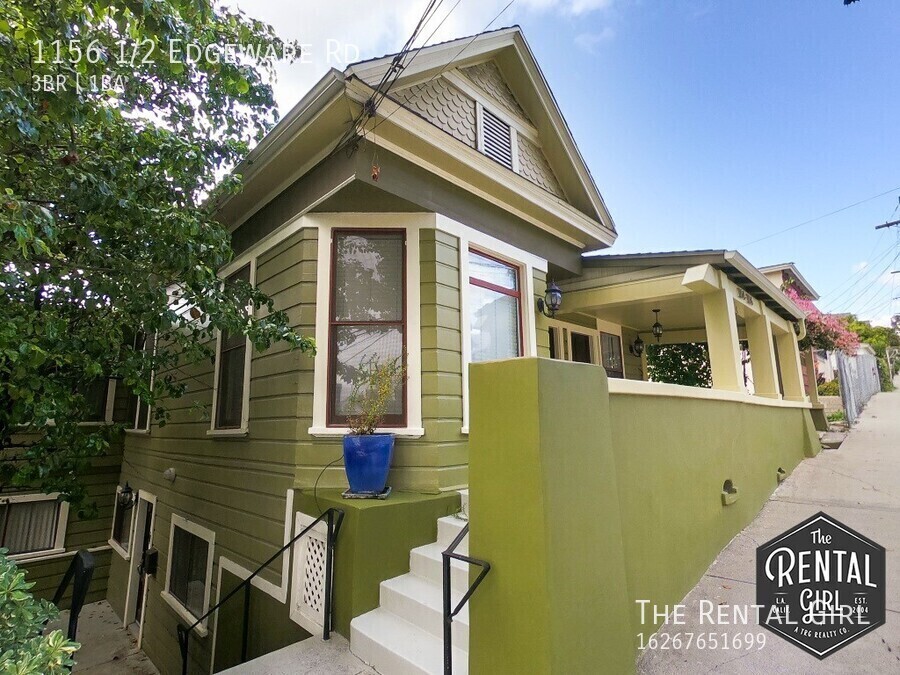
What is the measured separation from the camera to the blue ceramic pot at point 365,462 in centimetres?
342

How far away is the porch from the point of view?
5.52 meters

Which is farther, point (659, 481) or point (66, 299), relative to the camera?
point (66, 299)

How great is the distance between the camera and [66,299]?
3.91 meters

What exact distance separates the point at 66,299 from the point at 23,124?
1793 mm

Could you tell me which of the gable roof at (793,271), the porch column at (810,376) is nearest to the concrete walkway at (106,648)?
the porch column at (810,376)

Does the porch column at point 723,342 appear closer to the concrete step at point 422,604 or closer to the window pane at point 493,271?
the window pane at point 493,271

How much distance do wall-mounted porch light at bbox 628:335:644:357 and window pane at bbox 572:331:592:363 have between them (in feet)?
5.31

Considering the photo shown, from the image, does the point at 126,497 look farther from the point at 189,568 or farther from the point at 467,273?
the point at 467,273

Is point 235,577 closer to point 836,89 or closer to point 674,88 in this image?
point 674,88

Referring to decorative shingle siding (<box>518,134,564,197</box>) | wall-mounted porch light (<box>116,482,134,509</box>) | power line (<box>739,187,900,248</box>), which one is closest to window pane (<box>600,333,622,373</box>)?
decorative shingle siding (<box>518,134,564,197</box>)

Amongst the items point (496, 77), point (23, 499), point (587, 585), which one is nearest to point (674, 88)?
point (496, 77)

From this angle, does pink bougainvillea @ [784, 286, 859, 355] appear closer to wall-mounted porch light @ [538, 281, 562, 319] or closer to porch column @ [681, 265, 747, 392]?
porch column @ [681, 265, 747, 392]

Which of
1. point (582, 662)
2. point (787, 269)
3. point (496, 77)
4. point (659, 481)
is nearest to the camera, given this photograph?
point (582, 662)

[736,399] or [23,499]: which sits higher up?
[736,399]
